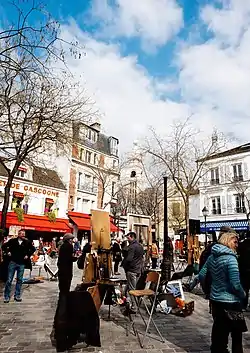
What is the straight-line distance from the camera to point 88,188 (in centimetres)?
3341

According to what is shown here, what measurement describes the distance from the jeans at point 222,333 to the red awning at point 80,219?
85.7 ft

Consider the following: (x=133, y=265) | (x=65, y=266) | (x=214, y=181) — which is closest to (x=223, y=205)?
(x=214, y=181)

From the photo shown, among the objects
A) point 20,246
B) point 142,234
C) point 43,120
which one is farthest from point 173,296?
point 43,120

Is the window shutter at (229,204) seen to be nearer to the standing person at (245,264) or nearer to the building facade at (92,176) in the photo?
the building facade at (92,176)

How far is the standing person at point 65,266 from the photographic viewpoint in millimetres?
4978

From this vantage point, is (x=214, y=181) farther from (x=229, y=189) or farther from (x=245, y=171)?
(x=245, y=171)

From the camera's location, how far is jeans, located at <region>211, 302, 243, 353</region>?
144 inches

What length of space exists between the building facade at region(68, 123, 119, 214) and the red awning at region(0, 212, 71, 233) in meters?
3.68

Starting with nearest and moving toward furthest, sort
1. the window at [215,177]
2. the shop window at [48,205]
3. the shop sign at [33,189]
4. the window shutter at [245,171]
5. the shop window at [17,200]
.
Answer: the shop window at [17,200]
the shop sign at [33,189]
the shop window at [48,205]
the window shutter at [245,171]
the window at [215,177]

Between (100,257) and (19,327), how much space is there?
393 cm

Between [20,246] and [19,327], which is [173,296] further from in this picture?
[20,246]

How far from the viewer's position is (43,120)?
10.2 m

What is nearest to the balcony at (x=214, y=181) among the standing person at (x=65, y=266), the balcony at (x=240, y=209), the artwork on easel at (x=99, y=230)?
the balcony at (x=240, y=209)

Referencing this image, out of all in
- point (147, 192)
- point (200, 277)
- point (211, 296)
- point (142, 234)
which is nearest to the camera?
point (211, 296)
